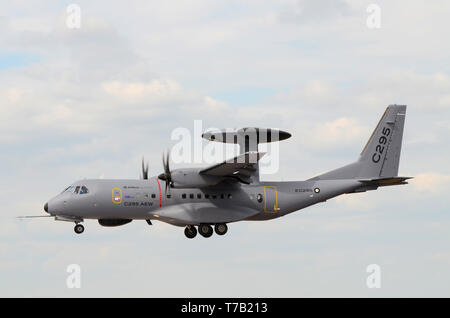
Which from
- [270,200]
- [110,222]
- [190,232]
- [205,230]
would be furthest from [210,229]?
[110,222]

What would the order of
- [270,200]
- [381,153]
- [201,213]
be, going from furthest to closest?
[381,153] < [270,200] < [201,213]

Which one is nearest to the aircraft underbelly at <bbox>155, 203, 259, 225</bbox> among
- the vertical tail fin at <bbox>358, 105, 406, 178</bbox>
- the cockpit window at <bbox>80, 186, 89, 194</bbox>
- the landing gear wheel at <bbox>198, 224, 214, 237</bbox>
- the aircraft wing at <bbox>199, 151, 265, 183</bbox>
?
the landing gear wheel at <bbox>198, 224, 214, 237</bbox>

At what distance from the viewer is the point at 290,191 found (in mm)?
40031

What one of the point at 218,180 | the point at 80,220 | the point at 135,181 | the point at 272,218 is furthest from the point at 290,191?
the point at 80,220

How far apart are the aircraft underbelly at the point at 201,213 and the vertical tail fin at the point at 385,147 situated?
686 cm

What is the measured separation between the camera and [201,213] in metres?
38.8

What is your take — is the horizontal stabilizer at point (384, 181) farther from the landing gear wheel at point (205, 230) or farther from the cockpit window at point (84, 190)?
the cockpit window at point (84, 190)

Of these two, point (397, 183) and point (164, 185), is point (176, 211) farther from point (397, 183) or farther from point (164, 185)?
point (397, 183)

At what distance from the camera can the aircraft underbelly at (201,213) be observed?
126 feet

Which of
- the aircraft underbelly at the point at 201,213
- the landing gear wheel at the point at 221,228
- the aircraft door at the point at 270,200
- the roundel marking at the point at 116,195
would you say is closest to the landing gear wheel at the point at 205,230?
the landing gear wheel at the point at 221,228

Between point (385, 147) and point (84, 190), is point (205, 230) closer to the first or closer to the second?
point (84, 190)

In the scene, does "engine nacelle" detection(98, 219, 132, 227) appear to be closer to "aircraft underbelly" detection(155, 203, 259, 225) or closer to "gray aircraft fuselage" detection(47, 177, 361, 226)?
"gray aircraft fuselage" detection(47, 177, 361, 226)

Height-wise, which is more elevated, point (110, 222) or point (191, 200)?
point (191, 200)

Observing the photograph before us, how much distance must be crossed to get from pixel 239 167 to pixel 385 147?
370 inches
